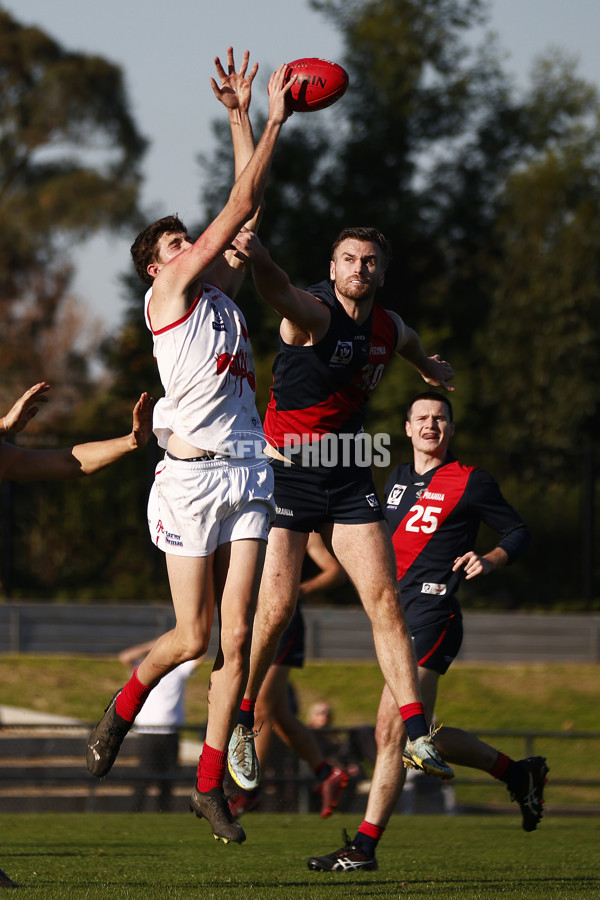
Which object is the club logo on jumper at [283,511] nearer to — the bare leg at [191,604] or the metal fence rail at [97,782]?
the bare leg at [191,604]

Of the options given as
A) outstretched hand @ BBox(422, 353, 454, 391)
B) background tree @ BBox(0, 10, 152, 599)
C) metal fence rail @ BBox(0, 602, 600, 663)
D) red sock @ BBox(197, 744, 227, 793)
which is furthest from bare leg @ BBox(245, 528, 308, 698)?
background tree @ BBox(0, 10, 152, 599)

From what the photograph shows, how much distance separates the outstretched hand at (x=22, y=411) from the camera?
5.38 meters

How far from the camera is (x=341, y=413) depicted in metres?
6.11

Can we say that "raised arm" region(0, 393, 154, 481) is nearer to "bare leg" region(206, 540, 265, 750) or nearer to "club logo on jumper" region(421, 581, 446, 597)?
"bare leg" region(206, 540, 265, 750)

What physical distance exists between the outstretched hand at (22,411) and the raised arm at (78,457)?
0.11m

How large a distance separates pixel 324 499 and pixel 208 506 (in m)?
0.88

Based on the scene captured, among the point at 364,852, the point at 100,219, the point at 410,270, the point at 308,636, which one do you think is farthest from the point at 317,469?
the point at 100,219

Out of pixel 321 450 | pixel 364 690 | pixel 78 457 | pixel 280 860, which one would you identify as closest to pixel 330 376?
pixel 321 450

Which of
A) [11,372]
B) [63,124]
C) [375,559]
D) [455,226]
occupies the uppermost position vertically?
[63,124]

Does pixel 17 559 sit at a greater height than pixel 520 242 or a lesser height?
lesser

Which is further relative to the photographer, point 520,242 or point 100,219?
point 100,219

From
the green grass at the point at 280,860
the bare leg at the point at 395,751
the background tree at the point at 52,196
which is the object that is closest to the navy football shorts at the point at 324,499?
the bare leg at the point at 395,751

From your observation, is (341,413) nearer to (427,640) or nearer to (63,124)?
(427,640)

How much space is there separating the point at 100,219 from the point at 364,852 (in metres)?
36.0
